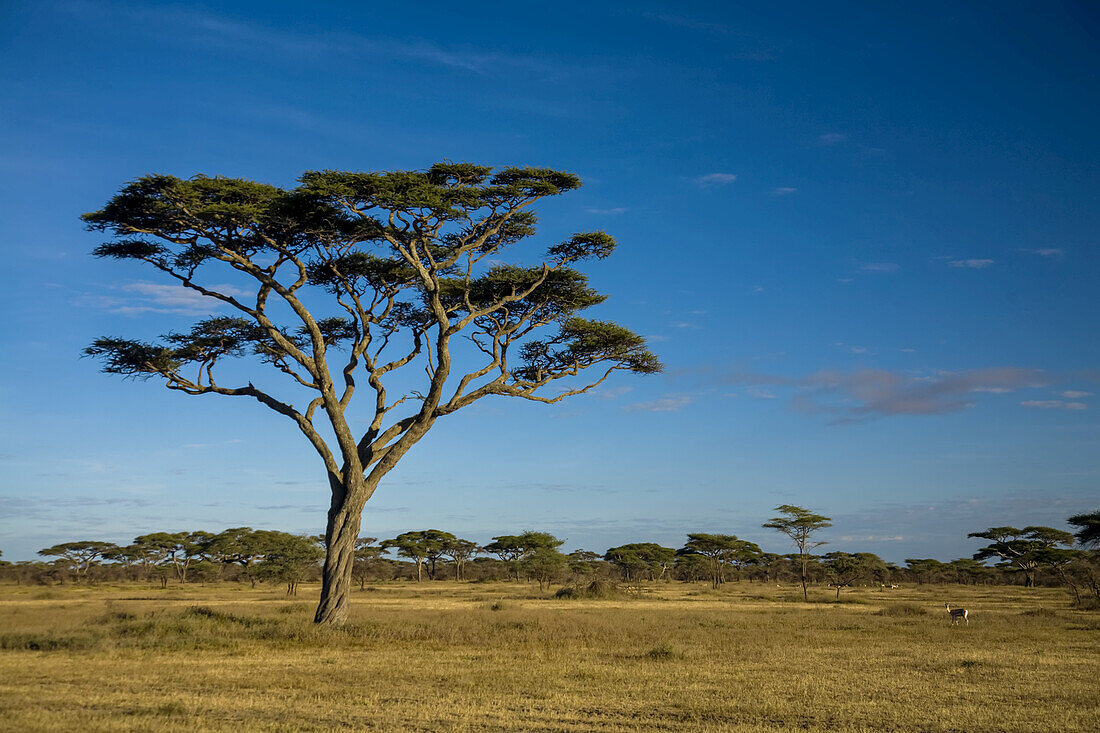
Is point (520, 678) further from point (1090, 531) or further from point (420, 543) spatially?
point (420, 543)

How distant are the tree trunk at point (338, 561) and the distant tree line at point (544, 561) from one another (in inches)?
1450

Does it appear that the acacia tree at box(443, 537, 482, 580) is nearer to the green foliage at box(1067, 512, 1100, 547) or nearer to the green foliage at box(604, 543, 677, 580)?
the green foliage at box(604, 543, 677, 580)

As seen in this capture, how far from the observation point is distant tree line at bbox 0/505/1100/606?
58.1 m

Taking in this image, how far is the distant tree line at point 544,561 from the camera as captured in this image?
58.1 m

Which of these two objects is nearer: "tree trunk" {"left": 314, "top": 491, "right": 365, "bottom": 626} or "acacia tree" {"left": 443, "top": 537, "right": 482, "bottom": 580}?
"tree trunk" {"left": 314, "top": 491, "right": 365, "bottom": 626}

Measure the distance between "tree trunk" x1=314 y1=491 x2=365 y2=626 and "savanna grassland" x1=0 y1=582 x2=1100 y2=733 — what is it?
28.2 inches

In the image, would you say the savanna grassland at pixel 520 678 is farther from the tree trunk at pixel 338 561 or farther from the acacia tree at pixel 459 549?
the acacia tree at pixel 459 549

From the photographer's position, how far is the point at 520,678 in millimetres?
10859

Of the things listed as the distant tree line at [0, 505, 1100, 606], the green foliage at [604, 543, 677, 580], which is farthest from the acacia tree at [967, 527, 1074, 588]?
the green foliage at [604, 543, 677, 580]

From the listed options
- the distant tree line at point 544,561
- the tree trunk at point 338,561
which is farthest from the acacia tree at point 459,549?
the tree trunk at point 338,561

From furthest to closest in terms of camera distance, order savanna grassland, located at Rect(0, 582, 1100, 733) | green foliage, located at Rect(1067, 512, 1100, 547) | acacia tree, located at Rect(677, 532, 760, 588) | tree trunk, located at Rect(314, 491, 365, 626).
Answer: acacia tree, located at Rect(677, 532, 760, 588) < green foliage, located at Rect(1067, 512, 1100, 547) < tree trunk, located at Rect(314, 491, 365, 626) < savanna grassland, located at Rect(0, 582, 1100, 733)

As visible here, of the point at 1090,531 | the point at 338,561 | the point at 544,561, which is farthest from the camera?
the point at 544,561

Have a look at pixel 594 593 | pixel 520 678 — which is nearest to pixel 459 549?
pixel 594 593

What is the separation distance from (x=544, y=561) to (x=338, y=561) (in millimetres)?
42701
